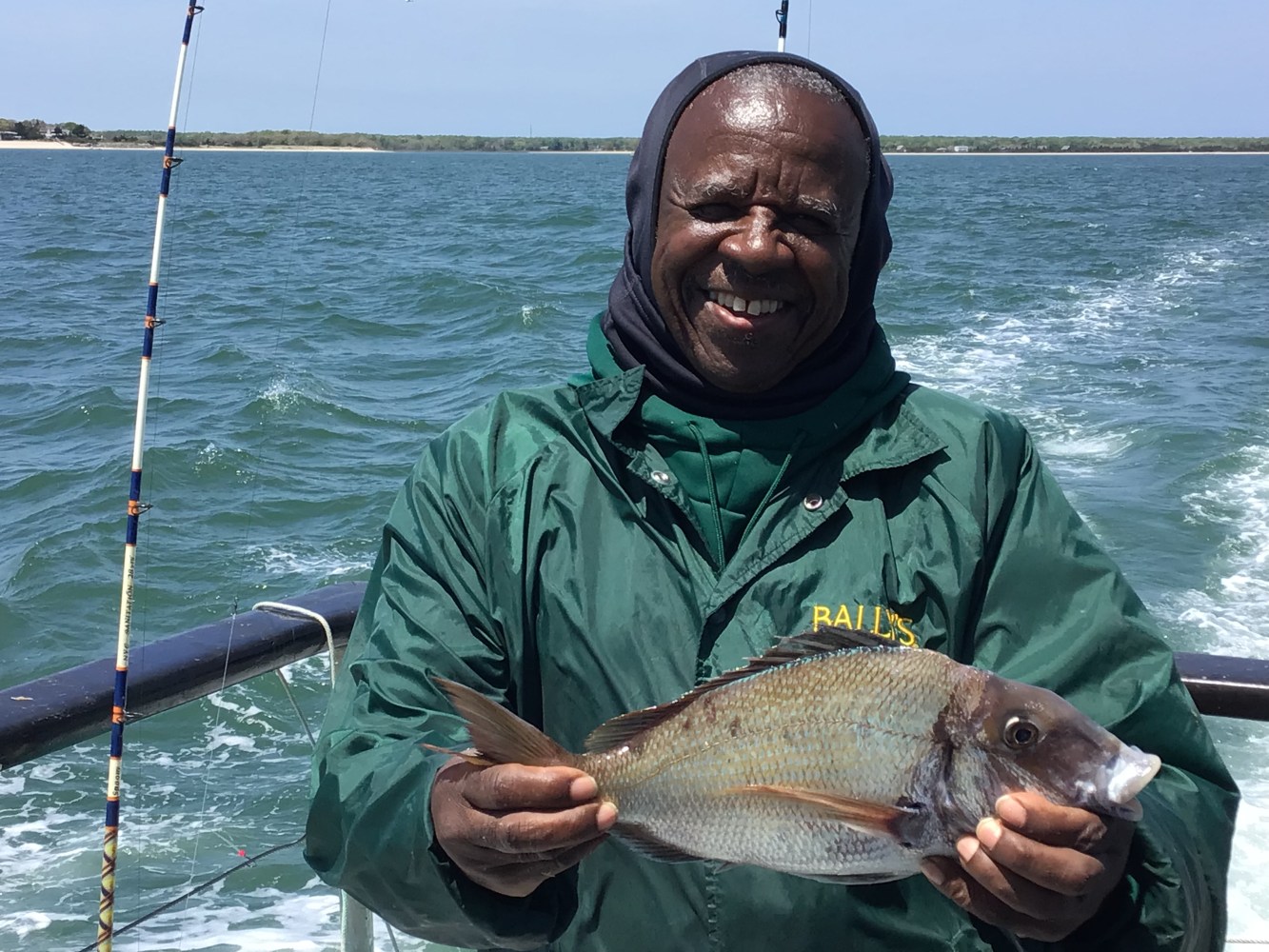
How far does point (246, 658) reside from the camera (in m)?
2.71

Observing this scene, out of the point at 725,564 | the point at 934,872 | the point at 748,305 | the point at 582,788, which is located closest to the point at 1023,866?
the point at 934,872

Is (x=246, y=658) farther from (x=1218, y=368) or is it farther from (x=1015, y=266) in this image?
(x=1015, y=266)

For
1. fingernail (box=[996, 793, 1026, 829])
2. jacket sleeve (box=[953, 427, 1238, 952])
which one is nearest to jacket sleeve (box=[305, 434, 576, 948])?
fingernail (box=[996, 793, 1026, 829])

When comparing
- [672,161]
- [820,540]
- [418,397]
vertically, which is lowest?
[418,397]

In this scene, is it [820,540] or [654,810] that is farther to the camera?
[820,540]

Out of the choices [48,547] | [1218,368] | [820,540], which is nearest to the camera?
[820,540]

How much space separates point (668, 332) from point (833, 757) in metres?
0.81

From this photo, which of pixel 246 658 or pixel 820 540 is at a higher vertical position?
pixel 820 540

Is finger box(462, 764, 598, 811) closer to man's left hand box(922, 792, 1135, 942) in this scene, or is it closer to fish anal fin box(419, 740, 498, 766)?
fish anal fin box(419, 740, 498, 766)

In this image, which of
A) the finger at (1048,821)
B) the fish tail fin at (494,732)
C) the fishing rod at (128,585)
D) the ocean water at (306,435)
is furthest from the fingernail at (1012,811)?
the ocean water at (306,435)

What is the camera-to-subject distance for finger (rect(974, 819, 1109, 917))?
5.01 ft

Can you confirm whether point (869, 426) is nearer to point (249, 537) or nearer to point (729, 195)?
point (729, 195)

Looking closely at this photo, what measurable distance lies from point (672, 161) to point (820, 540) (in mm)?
700

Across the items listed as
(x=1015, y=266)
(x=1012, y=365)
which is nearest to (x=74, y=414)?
(x=1012, y=365)
